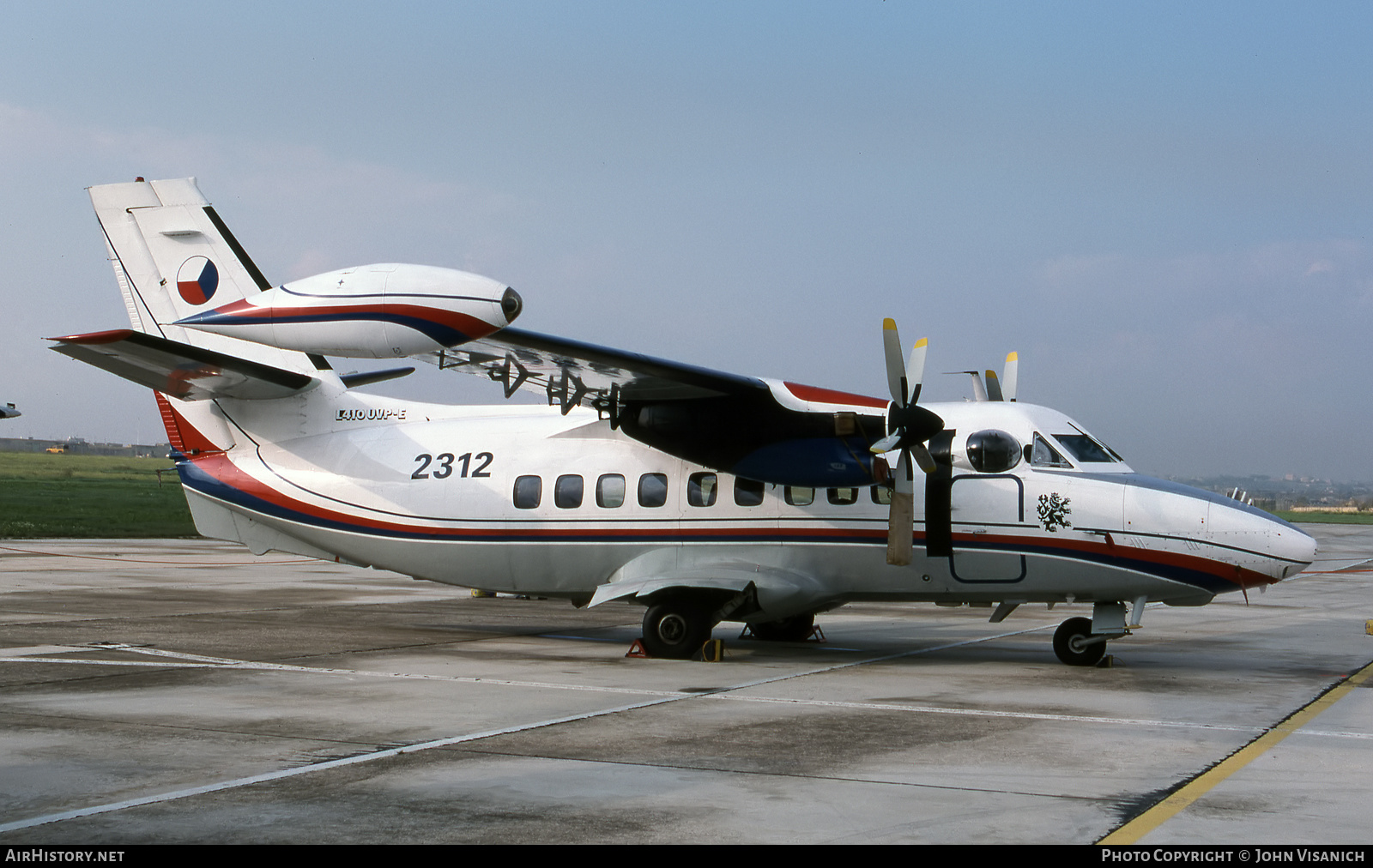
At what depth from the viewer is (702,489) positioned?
16141 mm

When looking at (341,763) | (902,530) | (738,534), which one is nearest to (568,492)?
(738,534)

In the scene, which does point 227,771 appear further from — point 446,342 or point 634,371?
point 634,371

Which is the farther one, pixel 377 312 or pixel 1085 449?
pixel 1085 449

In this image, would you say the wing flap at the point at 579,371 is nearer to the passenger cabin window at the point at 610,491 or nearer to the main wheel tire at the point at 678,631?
the passenger cabin window at the point at 610,491

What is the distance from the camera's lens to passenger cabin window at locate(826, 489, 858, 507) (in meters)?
15.5

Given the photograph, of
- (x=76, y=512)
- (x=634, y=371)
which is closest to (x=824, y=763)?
(x=634, y=371)

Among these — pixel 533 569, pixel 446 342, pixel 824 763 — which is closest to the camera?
pixel 824 763

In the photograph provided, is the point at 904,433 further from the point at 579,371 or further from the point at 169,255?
the point at 169,255

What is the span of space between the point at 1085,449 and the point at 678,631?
5.48 metres

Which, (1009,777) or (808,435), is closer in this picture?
(1009,777)

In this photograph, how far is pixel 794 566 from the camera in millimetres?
15727

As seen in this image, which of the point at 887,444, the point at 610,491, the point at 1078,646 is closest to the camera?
the point at 887,444

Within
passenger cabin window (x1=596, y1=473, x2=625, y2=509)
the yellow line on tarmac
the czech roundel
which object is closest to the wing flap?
passenger cabin window (x1=596, y1=473, x2=625, y2=509)

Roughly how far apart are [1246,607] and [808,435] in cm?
1480
